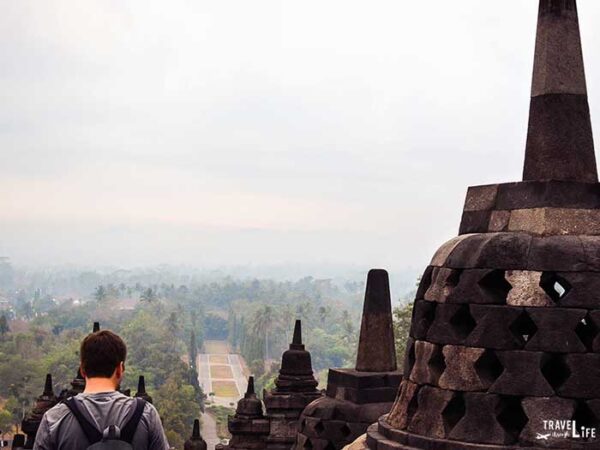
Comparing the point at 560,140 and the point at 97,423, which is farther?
the point at 560,140

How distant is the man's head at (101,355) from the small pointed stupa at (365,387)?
6873 millimetres

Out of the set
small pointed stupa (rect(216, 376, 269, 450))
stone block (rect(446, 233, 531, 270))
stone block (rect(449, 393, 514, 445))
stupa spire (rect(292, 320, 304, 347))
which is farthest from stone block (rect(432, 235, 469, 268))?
small pointed stupa (rect(216, 376, 269, 450))

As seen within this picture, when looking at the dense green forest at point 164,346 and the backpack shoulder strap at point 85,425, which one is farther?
the dense green forest at point 164,346

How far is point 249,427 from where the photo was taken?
49.3ft

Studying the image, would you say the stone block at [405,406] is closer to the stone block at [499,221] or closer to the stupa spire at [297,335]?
the stone block at [499,221]

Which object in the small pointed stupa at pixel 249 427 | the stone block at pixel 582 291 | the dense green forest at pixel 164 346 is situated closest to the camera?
the stone block at pixel 582 291

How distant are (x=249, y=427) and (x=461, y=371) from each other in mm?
10109

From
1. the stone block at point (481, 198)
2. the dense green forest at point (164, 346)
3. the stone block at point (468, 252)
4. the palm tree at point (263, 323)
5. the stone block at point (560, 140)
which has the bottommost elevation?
the dense green forest at point (164, 346)

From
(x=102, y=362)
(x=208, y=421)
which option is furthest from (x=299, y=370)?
(x=208, y=421)

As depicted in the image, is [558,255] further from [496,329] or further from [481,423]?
[481,423]

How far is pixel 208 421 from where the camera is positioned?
78.0 meters

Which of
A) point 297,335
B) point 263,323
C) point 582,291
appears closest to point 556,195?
point 582,291

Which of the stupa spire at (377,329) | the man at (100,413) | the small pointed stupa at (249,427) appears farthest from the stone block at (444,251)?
the small pointed stupa at (249,427)

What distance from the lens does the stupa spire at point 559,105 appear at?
602 centimetres
